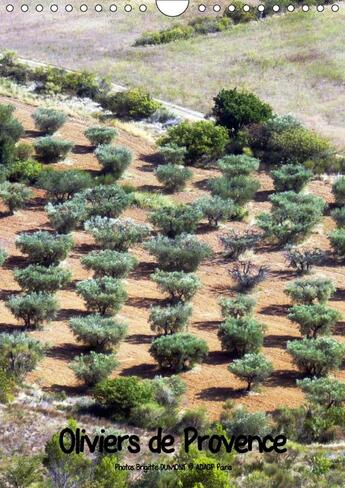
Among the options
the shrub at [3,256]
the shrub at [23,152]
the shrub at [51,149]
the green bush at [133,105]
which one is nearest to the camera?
the shrub at [3,256]

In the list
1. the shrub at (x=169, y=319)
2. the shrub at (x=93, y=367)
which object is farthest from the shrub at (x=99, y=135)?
the shrub at (x=93, y=367)

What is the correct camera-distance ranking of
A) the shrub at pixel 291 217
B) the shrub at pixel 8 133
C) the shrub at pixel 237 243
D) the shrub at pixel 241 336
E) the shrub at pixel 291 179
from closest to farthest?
1. the shrub at pixel 241 336
2. the shrub at pixel 237 243
3. the shrub at pixel 291 217
4. the shrub at pixel 291 179
5. the shrub at pixel 8 133

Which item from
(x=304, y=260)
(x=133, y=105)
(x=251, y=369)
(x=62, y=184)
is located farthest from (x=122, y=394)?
(x=133, y=105)

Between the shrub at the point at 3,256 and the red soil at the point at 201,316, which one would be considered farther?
the shrub at the point at 3,256

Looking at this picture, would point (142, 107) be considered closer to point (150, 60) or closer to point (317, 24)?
point (150, 60)

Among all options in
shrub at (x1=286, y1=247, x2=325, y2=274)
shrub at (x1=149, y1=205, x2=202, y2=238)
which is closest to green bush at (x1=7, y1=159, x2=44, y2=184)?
shrub at (x1=149, y1=205, x2=202, y2=238)

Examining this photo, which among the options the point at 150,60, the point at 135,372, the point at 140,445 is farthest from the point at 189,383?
the point at 150,60

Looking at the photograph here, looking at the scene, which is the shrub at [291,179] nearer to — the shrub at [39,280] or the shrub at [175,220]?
the shrub at [175,220]
